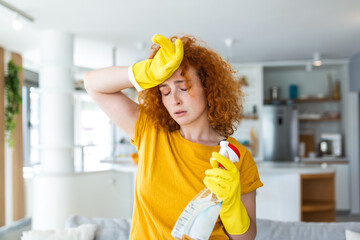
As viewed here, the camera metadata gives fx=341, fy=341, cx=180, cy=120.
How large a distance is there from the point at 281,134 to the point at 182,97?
507 cm

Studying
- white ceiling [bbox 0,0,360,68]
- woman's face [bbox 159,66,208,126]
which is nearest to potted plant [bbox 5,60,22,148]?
white ceiling [bbox 0,0,360,68]

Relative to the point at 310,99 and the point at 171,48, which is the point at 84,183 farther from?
the point at 310,99

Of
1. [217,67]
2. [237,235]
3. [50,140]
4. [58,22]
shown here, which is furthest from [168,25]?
[237,235]

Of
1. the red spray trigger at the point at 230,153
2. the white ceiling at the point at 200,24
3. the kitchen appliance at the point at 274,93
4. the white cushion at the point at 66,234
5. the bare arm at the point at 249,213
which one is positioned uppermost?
the white ceiling at the point at 200,24

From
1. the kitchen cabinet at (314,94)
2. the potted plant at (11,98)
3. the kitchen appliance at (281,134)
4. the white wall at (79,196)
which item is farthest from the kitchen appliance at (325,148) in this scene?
the potted plant at (11,98)

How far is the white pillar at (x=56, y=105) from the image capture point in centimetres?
409

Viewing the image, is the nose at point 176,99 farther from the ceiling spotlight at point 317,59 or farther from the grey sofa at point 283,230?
the ceiling spotlight at point 317,59

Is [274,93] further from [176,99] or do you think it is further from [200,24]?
[176,99]

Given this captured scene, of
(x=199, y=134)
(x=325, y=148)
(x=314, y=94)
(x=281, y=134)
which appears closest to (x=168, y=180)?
(x=199, y=134)

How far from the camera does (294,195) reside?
141 inches

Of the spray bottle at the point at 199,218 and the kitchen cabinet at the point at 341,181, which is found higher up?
the spray bottle at the point at 199,218

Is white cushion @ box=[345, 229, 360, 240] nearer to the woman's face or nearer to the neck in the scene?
the neck

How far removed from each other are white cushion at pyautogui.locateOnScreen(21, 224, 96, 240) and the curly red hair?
86 cm

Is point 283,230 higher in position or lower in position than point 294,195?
higher
